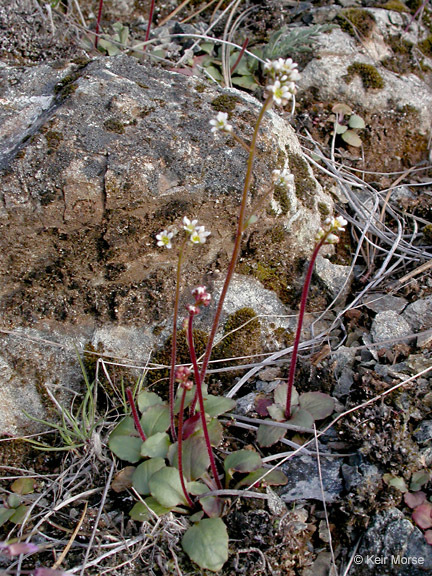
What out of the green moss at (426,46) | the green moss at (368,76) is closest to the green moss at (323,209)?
the green moss at (368,76)

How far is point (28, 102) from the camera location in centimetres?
303

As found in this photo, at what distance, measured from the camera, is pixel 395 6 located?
4602mm

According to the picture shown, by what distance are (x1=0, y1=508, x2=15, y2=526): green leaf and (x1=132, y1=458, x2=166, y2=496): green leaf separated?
62 centimetres

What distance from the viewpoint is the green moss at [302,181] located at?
3.29 m

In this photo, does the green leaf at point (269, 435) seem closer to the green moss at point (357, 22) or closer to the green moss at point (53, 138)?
the green moss at point (53, 138)

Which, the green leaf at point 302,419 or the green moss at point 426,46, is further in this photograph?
the green moss at point 426,46

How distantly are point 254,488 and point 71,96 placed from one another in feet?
7.61

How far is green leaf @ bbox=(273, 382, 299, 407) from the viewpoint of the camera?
8.50 ft

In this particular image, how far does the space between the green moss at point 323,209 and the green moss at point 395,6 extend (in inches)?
94.9

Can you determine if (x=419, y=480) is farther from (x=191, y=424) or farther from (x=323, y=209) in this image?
(x=323, y=209)

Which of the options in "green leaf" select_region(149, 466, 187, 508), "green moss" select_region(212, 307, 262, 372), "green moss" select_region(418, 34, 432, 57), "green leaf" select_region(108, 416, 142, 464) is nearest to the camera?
"green leaf" select_region(149, 466, 187, 508)

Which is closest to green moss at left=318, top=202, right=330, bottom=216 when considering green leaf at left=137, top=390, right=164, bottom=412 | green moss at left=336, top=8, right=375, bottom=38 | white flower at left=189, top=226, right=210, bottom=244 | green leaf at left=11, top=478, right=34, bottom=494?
white flower at left=189, top=226, right=210, bottom=244

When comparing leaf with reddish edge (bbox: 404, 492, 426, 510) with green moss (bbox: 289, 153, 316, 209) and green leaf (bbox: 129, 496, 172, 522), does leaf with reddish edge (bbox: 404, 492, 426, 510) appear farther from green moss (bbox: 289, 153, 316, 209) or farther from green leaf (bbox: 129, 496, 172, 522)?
green moss (bbox: 289, 153, 316, 209)
